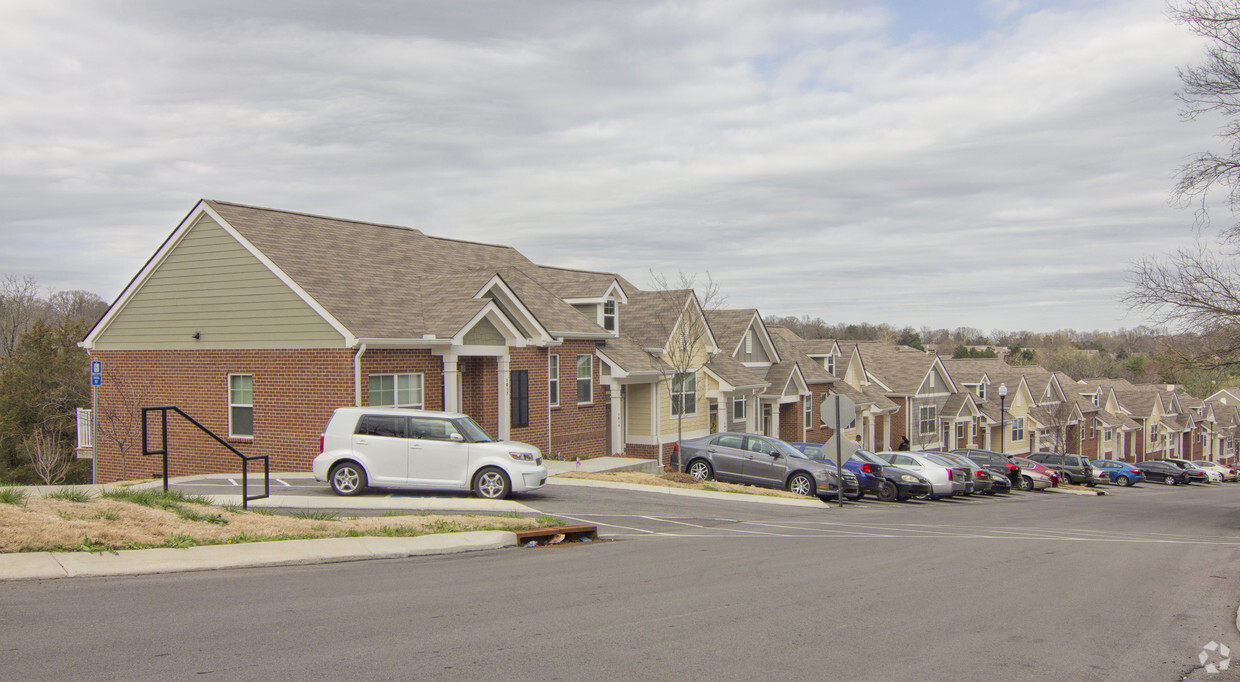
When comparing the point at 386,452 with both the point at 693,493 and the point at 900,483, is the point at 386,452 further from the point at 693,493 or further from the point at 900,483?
the point at 900,483

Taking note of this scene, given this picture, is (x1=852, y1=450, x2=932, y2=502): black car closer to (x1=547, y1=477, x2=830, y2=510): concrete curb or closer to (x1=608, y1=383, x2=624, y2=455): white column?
(x1=547, y1=477, x2=830, y2=510): concrete curb

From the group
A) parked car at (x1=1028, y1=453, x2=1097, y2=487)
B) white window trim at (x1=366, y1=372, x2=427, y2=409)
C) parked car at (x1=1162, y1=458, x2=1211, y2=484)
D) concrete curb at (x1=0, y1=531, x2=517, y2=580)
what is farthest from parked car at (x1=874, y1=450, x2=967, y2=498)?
parked car at (x1=1162, y1=458, x2=1211, y2=484)

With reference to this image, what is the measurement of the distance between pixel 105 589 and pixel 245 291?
15148 mm

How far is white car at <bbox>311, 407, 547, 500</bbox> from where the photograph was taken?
668 inches

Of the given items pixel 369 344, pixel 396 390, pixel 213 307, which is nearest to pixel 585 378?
pixel 396 390

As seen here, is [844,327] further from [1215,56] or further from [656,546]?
[656,546]

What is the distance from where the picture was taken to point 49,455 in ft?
82.4

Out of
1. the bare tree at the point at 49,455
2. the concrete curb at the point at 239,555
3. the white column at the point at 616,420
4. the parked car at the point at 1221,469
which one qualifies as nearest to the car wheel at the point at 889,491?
the white column at the point at 616,420

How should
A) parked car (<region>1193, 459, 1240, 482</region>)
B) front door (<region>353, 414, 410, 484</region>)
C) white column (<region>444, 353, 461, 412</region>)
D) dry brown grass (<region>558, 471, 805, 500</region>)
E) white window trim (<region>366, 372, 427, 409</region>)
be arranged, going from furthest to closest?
parked car (<region>1193, 459, 1240, 482</region>) < white column (<region>444, 353, 461, 412</region>) < dry brown grass (<region>558, 471, 805, 500</region>) < white window trim (<region>366, 372, 427, 409</region>) < front door (<region>353, 414, 410, 484</region>)

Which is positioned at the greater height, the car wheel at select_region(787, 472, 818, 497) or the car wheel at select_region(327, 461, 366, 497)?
the car wheel at select_region(327, 461, 366, 497)

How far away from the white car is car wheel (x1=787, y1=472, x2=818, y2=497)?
9.27 metres

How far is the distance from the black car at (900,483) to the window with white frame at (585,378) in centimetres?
868

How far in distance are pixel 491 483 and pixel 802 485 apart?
998 cm

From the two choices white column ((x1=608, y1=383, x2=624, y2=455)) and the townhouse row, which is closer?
the townhouse row
